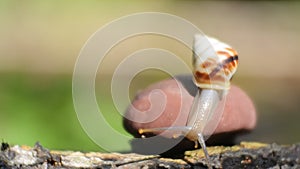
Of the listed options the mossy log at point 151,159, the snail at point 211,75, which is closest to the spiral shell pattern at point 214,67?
the snail at point 211,75

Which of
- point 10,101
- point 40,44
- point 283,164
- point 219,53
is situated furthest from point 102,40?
point 283,164

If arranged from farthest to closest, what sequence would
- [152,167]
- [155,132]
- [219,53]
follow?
[219,53] → [155,132] → [152,167]

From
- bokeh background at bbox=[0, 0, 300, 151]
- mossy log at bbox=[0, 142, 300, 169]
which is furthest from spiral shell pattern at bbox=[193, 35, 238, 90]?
bokeh background at bbox=[0, 0, 300, 151]

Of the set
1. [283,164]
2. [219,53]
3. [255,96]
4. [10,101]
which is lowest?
[283,164]

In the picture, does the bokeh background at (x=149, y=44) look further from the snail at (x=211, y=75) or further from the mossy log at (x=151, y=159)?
the mossy log at (x=151, y=159)

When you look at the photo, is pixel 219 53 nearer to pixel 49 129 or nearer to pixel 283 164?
pixel 283 164

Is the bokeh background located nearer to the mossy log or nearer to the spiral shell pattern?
the spiral shell pattern
